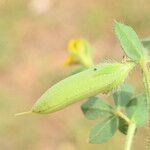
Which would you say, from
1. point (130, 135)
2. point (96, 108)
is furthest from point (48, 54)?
point (130, 135)

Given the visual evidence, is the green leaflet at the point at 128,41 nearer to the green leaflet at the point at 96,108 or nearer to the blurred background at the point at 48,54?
the green leaflet at the point at 96,108

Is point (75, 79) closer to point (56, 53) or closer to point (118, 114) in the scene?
point (118, 114)

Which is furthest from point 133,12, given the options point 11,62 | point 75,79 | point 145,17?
point 75,79

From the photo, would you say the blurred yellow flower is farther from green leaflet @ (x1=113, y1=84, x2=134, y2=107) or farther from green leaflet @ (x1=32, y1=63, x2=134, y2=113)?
green leaflet @ (x1=32, y1=63, x2=134, y2=113)

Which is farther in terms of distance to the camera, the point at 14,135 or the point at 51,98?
the point at 14,135

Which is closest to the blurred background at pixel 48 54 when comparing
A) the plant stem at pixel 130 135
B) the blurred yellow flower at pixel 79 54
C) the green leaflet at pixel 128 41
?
the blurred yellow flower at pixel 79 54
